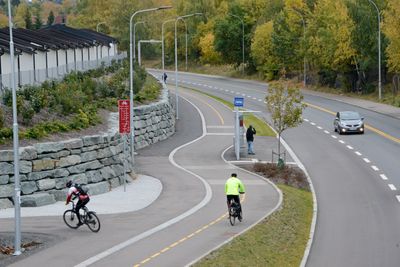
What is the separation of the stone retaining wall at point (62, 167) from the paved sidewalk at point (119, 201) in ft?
1.34

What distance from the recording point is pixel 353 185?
3344cm

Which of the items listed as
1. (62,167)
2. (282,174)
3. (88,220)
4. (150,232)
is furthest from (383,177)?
(88,220)

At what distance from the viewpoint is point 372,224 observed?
87.2 ft

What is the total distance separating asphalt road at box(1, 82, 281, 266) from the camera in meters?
19.6

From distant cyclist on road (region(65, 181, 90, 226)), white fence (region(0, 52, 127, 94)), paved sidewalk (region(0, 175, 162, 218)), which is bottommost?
paved sidewalk (region(0, 175, 162, 218))

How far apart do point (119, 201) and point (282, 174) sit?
360 inches

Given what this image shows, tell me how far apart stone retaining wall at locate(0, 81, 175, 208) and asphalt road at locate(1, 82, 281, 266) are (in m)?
2.14

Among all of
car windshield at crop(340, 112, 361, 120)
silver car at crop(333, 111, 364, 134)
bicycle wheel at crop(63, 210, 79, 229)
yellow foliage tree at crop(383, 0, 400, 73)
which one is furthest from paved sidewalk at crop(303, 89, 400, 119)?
bicycle wheel at crop(63, 210, 79, 229)

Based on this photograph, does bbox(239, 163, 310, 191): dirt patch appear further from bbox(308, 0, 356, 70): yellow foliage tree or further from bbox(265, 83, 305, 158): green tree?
bbox(308, 0, 356, 70): yellow foliage tree

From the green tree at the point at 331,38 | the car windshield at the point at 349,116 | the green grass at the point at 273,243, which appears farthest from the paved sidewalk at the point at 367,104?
the green grass at the point at 273,243

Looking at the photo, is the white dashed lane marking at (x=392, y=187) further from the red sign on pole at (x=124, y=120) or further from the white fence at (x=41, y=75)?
the white fence at (x=41, y=75)

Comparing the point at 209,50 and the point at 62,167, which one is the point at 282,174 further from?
the point at 209,50

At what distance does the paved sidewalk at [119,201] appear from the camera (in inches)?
1026

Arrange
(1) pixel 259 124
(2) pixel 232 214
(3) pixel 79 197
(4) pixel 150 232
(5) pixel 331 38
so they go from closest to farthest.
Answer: (4) pixel 150 232
(3) pixel 79 197
(2) pixel 232 214
(1) pixel 259 124
(5) pixel 331 38
